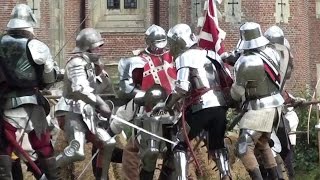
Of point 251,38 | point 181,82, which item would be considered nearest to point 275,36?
point 251,38

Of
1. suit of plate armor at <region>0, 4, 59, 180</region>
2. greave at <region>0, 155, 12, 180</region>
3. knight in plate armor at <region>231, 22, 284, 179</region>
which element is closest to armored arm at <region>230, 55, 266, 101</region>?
knight in plate armor at <region>231, 22, 284, 179</region>

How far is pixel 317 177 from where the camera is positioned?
14805 millimetres

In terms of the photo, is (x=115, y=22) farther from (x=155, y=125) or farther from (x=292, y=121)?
(x=155, y=125)

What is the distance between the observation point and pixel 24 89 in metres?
9.54

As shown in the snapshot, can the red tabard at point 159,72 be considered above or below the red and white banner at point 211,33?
below

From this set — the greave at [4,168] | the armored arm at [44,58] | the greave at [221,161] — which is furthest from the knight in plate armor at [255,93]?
the greave at [4,168]

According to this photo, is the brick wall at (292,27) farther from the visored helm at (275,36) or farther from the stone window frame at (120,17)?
the visored helm at (275,36)

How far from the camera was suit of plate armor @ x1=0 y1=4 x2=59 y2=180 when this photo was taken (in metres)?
9.41

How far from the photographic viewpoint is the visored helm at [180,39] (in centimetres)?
1031

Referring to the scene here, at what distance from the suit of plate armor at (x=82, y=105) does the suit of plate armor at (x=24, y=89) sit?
1.06 feet

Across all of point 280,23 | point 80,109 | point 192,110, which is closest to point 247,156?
point 192,110

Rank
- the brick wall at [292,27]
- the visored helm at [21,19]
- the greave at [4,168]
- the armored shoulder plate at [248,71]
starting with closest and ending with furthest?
1. the greave at [4,168]
2. the visored helm at [21,19]
3. the armored shoulder plate at [248,71]
4. the brick wall at [292,27]

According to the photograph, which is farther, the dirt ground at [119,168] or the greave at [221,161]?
the dirt ground at [119,168]

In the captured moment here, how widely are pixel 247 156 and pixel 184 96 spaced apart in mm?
978
